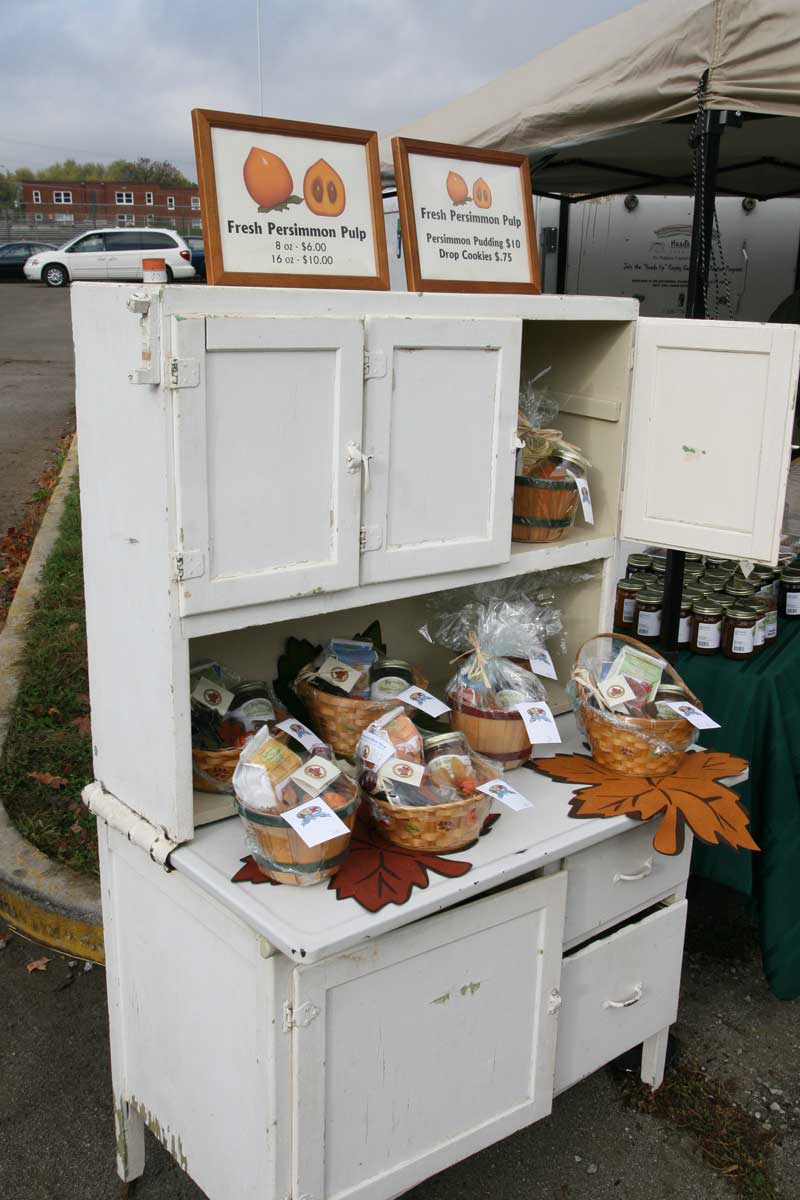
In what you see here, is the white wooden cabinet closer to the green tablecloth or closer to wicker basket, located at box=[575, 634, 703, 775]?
wicker basket, located at box=[575, 634, 703, 775]

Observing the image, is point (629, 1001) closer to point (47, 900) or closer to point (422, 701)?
point (422, 701)

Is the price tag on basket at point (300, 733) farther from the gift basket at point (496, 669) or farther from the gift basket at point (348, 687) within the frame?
the gift basket at point (496, 669)

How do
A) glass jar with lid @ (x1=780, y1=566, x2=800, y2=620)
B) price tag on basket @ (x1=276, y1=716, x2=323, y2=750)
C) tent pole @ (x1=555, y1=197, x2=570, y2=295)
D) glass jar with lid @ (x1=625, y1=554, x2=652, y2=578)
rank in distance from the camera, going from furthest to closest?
1. tent pole @ (x1=555, y1=197, x2=570, y2=295)
2. glass jar with lid @ (x1=625, y1=554, x2=652, y2=578)
3. glass jar with lid @ (x1=780, y1=566, x2=800, y2=620)
4. price tag on basket @ (x1=276, y1=716, x2=323, y2=750)

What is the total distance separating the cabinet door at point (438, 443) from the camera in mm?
1883

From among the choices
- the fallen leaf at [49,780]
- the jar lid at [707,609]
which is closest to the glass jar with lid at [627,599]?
the jar lid at [707,609]

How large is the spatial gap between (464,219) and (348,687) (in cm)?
100

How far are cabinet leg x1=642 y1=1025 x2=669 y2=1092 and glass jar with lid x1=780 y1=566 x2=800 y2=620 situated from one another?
132 centimetres

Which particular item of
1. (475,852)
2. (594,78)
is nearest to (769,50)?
(594,78)

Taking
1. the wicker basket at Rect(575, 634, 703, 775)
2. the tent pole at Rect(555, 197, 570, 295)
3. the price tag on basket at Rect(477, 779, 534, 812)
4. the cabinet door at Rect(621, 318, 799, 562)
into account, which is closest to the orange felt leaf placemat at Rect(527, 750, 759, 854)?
the wicker basket at Rect(575, 634, 703, 775)

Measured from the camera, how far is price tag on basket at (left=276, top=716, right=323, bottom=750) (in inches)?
78.3

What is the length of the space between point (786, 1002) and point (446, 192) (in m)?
2.38

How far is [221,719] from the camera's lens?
2.12 meters

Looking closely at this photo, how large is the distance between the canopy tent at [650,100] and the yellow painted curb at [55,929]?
→ 3060 millimetres

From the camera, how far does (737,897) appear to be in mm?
3371
